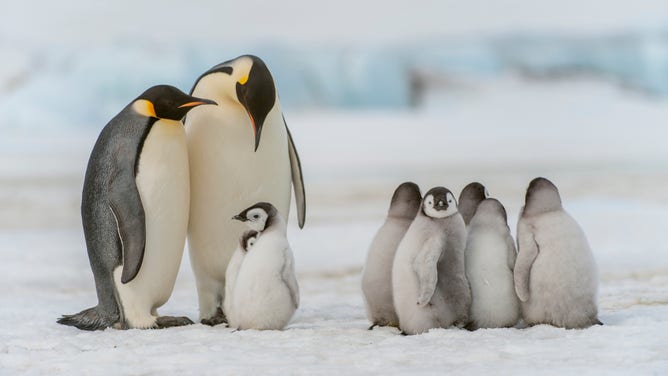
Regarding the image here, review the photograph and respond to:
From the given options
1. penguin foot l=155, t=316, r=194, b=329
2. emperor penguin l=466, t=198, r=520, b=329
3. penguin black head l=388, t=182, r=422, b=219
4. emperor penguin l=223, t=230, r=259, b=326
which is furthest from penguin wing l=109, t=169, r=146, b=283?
emperor penguin l=466, t=198, r=520, b=329

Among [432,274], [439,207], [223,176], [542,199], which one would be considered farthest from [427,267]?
[223,176]

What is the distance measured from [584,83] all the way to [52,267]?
10.1 m

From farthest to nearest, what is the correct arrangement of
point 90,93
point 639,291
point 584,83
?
point 584,83 < point 90,93 < point 639,291

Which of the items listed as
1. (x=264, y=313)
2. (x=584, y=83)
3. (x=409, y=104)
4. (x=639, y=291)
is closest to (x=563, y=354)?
(x=264, y=313)

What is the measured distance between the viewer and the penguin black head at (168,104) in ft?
10.4

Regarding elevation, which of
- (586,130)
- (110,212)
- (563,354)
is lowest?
(563,354)

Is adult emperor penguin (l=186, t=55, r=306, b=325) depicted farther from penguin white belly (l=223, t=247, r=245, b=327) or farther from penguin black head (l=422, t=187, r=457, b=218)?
penguin black head (l=422, t=187, r=457, b=218)

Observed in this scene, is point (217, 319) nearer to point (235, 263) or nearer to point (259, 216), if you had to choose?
point (235, 263)

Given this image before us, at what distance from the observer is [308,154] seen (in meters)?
14.1

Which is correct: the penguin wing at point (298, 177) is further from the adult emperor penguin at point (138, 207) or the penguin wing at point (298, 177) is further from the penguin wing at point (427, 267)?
the penguin wing at point (427, 267)

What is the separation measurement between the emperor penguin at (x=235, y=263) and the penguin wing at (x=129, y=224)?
0.96 feet

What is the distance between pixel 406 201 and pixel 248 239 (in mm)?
540

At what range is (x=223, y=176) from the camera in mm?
3303

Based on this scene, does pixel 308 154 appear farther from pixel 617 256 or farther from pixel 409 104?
pixel 617 256
